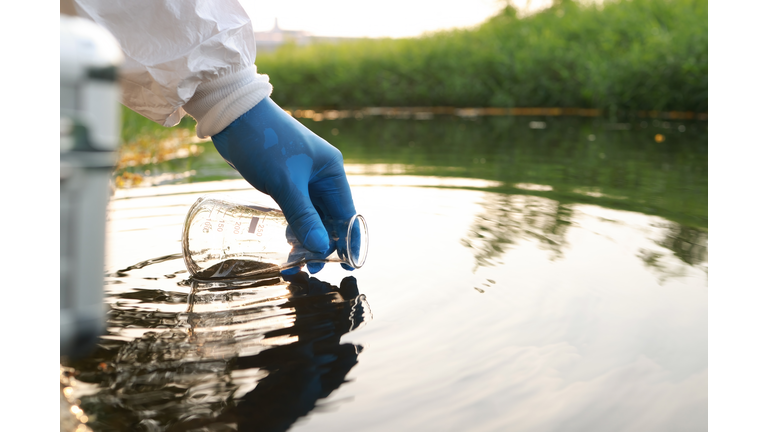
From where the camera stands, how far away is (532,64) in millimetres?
9023

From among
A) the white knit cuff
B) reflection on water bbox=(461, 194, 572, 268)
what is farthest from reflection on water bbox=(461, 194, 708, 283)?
the white knit cuff

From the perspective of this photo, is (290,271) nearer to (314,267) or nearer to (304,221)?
(314,267)

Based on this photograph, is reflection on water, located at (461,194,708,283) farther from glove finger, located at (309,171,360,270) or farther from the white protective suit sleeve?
the white protective suit sleeve

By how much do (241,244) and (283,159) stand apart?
9.0 inches

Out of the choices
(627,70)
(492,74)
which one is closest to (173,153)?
(627,70)

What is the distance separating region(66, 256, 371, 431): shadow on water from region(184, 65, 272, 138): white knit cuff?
0.40 meters

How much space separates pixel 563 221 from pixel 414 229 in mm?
522

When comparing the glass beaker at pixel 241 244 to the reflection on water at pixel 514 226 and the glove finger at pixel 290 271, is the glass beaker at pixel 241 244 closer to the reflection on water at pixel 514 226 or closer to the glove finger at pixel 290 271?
the glove finger at pixel 290 271

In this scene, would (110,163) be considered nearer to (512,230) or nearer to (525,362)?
(525,362)

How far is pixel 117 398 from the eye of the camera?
892 mm

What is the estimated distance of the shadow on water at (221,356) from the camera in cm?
86

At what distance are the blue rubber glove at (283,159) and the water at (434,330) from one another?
14cm

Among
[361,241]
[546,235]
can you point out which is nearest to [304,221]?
[361,241]

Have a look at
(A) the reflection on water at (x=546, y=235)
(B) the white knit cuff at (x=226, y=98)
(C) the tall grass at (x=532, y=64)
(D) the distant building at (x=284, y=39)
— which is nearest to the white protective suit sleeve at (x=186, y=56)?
(B) the white knit cuff at (x=226, y=98)
